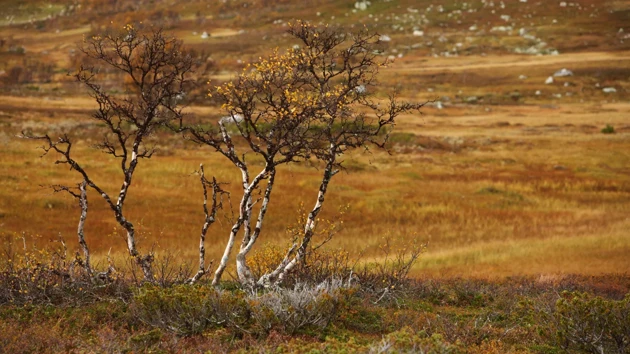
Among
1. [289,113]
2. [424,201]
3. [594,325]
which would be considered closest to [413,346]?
[594,325]

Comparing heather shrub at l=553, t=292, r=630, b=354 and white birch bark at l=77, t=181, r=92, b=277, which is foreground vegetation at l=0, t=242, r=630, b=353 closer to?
heather shrub at l=553, t=292, r=630, b=354

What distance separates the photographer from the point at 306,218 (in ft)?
101

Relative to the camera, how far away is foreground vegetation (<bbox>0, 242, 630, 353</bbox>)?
10.3 m

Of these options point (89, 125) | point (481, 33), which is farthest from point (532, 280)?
point (481, 33)

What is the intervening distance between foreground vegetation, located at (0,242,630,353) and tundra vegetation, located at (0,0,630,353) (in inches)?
Result: 2.2

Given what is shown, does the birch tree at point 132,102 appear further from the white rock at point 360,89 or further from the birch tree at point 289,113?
the white rock at point 360,89

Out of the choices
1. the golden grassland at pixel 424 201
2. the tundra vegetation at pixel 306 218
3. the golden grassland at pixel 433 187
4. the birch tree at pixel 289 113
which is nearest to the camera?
the tundra vegetation at pixel 306 218

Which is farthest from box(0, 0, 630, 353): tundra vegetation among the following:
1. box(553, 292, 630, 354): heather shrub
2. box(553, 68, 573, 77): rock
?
box(553, 68, 573, 77): rock

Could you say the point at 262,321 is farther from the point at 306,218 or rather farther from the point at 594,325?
the point at 306,218

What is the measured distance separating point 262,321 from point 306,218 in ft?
64.4

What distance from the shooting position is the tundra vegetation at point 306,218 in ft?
37.6

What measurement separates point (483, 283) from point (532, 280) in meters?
2.72

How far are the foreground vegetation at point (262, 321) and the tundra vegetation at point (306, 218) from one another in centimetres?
6

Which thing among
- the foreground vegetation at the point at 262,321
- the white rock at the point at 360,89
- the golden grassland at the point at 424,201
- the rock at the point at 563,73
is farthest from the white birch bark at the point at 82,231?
the rock at the point at 563,73
